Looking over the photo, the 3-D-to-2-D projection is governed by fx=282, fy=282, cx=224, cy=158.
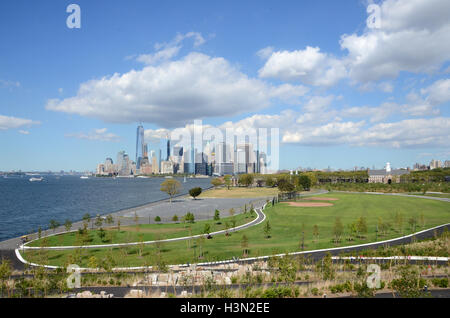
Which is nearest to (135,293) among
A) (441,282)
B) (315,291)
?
(315,291)

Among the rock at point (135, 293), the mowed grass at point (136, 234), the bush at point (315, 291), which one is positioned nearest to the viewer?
the rock at point (135, 293)

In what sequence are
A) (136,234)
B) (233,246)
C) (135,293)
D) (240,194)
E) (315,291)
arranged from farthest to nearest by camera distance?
(240,194) < (136,234) < (233,246) < (135,293) < (315,291)

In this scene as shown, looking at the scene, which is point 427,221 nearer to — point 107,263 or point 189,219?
point 189,219

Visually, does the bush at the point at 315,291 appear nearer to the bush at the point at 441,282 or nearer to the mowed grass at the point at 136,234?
the bush at the point at 441,282

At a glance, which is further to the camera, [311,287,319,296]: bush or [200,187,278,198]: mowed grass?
[200,187,278,198]: mowed grass

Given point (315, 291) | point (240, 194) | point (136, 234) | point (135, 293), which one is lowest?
point (240, 194)

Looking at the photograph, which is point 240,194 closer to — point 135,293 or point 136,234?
point 136,234

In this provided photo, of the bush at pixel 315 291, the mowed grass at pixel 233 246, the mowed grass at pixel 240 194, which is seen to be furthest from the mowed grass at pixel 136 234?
the mowed grass at pixel 240 194

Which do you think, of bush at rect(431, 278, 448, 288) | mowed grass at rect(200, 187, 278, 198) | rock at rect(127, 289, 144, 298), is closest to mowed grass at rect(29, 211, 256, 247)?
rock at rect(127, 289, 144, 298)

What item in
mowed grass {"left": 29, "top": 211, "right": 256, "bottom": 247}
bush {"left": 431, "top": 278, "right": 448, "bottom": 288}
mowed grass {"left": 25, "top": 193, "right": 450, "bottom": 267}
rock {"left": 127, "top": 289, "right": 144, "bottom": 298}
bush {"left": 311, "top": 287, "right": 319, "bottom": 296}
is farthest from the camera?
mowed grass {"left": 29, "top": 211, "right": 256, "bottom": 247}

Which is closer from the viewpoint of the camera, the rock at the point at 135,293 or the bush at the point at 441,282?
the rock at the point at 135,293

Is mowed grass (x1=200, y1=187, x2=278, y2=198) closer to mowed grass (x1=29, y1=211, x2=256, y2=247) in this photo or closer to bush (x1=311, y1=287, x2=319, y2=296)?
mowed grass (x1=29, y1=211, x2=256, y2=247)

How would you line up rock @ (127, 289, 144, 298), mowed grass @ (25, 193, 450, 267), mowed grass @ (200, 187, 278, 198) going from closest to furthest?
rock @ (127, 289, 144, 298) → mowed grass @ (25, 193, 450, 267) → mowed grass @ (200, 187, 278, 198)
